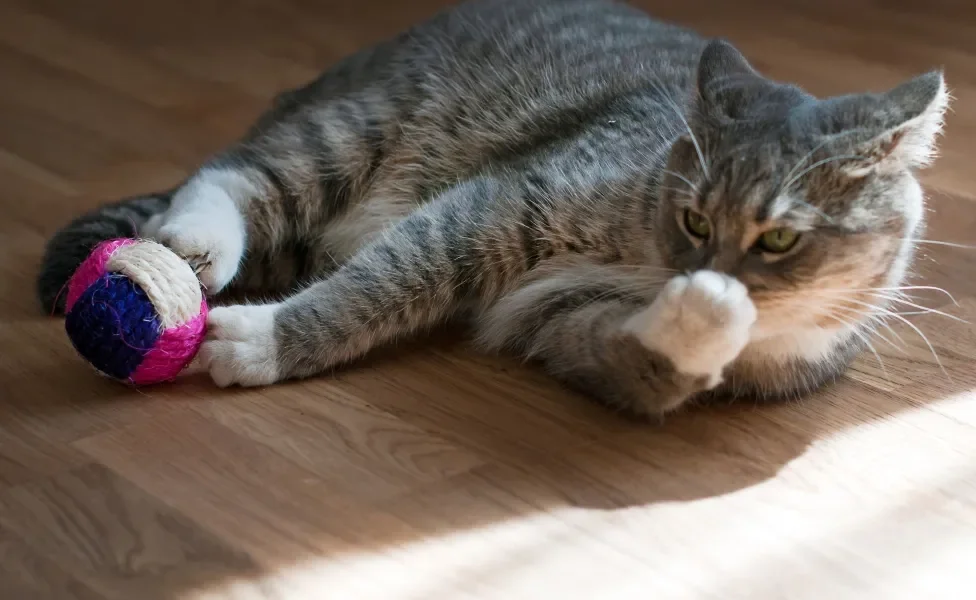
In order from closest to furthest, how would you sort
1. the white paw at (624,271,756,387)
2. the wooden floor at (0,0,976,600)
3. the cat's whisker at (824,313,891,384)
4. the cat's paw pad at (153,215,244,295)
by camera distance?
the wooden floor at (0,0,976,600), the white paw at (624,271,756,387), the cat's whisker at (824,313,891,384), the cat's paw pad at (153,215,244,295)

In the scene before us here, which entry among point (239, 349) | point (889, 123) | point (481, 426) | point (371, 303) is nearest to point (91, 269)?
point (239, 349)

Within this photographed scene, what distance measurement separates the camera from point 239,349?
6.25 ft

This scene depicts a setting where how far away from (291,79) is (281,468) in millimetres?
2056

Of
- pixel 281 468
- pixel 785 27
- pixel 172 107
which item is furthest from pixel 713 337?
pixel 785 27

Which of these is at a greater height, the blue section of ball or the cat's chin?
the cat's chin

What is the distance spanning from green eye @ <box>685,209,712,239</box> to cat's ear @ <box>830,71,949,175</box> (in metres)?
0.23

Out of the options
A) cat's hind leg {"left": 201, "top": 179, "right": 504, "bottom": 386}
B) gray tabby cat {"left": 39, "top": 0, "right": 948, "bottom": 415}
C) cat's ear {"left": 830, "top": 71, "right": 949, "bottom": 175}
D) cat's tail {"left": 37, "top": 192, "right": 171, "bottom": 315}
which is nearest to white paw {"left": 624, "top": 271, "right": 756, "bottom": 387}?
gray tabby cat {"left": 39, "top": 0, "right": 948, "bottom": 415}

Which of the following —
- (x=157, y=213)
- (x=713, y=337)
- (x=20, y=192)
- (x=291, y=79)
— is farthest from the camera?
(x=291, y=79)

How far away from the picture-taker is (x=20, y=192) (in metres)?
2.61

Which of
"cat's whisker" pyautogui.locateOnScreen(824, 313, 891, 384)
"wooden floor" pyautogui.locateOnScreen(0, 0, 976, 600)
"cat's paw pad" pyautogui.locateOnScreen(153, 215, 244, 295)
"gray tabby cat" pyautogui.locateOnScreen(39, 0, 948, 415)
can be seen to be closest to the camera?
"wooden floor" pyautogui.locateOnScreen(0, 0, 976, 600)

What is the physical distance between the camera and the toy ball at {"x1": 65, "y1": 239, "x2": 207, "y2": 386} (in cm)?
179

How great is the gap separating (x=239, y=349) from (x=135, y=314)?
0.63 feet

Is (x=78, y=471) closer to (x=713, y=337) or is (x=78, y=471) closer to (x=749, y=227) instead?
(x=713, y=337)

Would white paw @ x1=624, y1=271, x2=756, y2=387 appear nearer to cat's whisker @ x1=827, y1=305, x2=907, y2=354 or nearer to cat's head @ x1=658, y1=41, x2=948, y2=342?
cat's head @ x1=658, y1=41, x2=948, y2=342
